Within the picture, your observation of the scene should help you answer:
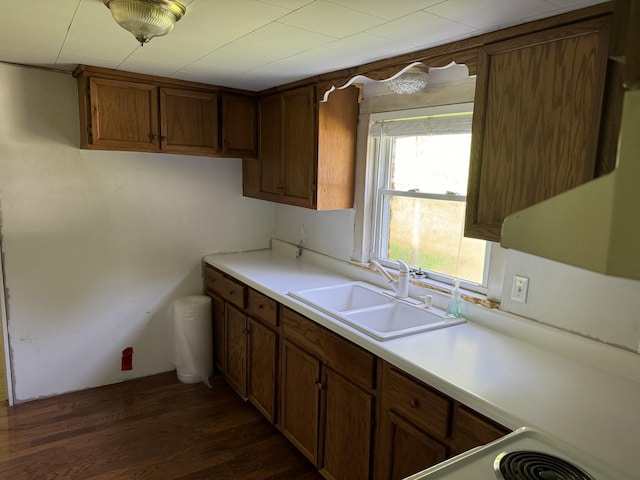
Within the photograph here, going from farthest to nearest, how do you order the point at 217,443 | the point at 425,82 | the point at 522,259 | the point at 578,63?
the point at 217,443 → the point at 425,82 → the point at 522,259 → the point at 578,63

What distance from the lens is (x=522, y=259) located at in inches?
73.8

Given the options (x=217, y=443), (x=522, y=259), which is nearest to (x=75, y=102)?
(x=217, y=443)

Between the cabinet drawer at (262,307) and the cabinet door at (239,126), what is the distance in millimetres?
1044

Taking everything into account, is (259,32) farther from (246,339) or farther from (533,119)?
(246,339)

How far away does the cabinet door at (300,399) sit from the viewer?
2.21 m

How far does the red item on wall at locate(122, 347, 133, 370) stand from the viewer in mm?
3174

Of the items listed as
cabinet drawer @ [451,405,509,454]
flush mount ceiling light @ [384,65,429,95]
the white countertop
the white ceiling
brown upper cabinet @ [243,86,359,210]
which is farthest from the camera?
brown upper cabinet @ [243,86,359,210]

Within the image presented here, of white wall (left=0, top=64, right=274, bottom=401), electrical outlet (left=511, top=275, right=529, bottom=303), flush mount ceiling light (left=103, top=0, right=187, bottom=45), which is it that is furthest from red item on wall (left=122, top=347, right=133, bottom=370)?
electrical outlet (left=511, top=275, right=529, bottom=303)

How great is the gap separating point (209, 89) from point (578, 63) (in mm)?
2267

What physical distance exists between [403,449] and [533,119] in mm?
1297

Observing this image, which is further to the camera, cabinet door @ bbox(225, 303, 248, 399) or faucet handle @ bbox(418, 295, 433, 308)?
cabinet door @ bbox(225, 303, 248, 399)

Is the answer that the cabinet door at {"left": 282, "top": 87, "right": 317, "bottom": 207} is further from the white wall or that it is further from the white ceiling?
the white wall

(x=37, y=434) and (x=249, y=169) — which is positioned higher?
(x=249, y=169)

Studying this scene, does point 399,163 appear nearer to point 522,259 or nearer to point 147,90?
point 522,259
